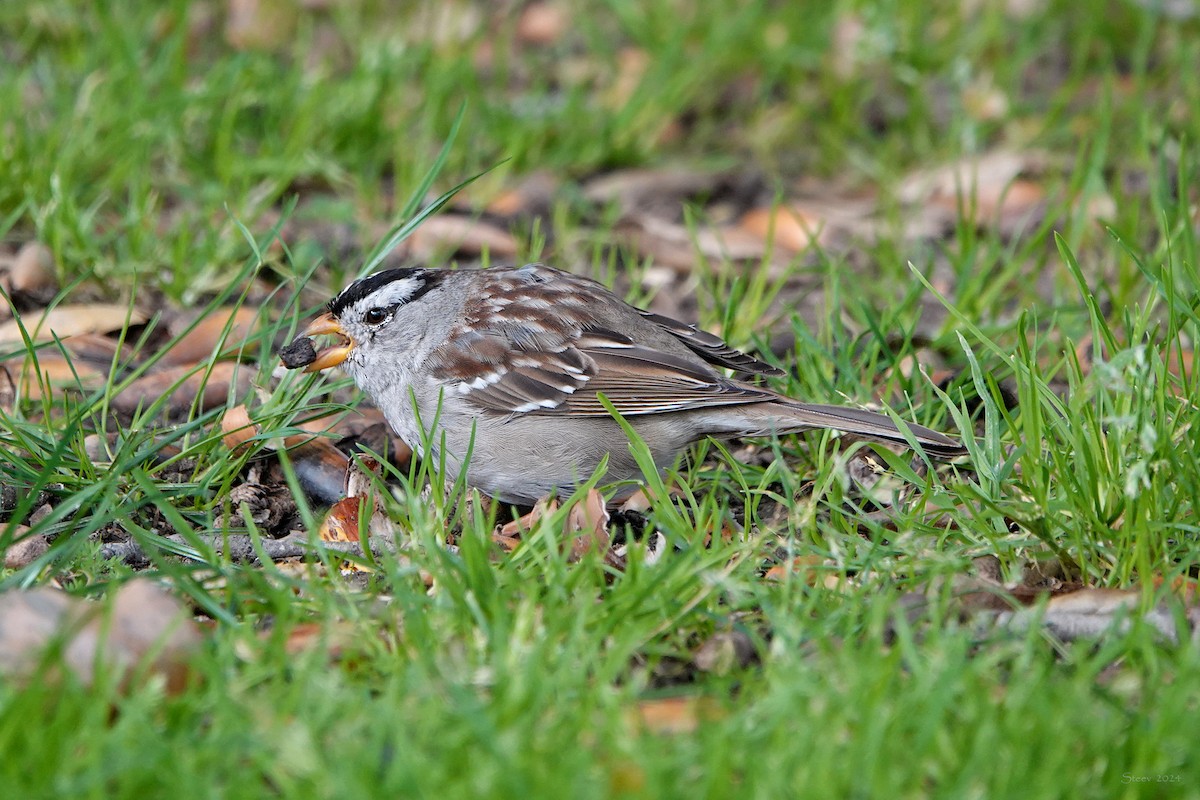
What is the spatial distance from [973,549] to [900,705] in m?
0.78

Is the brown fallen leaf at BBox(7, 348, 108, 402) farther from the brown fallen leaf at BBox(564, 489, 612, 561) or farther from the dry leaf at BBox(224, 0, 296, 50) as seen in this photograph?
the dry leaf at BBox(224, 0, 296, 50)

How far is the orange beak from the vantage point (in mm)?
3617

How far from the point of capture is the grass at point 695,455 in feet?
6.79

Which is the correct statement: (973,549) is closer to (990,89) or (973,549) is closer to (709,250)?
(709,250)

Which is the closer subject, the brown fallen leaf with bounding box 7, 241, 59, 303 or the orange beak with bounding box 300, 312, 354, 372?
the orange beak with bounding box 300, 312, 354, 372

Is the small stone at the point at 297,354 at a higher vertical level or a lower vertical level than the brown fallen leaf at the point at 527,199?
higher

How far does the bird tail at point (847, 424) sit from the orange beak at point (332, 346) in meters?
1.13

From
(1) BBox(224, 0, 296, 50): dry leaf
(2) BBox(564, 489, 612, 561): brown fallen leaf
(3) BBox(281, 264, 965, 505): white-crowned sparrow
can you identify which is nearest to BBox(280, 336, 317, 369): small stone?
(3) BBox(281, 264, 965, 505): white-crowned sparrow

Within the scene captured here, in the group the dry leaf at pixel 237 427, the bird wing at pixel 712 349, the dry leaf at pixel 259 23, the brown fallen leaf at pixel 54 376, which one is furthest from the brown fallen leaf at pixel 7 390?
the dry leaf at pixel 259 23

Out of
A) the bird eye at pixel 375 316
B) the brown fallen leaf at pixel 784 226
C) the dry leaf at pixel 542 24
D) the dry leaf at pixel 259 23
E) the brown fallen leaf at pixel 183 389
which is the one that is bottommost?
the brown fallen leaf at pixel 784 226

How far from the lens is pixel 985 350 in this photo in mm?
3691

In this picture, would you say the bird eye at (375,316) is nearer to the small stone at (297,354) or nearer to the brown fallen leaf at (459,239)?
the small stone at (297,354)

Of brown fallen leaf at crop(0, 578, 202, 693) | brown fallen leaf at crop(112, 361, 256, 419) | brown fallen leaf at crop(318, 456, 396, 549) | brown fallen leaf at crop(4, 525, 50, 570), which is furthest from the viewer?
brown fallen leaf at crop(112, 361, 256, 419)

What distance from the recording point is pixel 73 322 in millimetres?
3939
